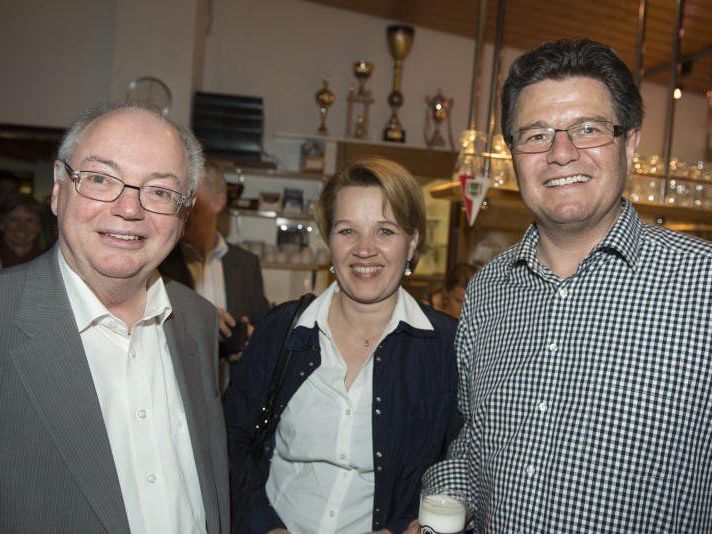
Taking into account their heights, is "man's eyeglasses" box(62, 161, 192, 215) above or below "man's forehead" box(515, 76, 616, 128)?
below

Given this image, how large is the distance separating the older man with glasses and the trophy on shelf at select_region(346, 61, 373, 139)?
5.21 m

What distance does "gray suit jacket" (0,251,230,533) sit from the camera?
128cm

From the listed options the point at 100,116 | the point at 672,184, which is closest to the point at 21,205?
the point at 100,116

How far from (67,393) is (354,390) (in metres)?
0.89

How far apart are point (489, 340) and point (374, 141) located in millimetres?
5153

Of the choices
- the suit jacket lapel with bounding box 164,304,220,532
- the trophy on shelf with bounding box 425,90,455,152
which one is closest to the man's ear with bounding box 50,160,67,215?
the suit jacket lapel with bounding box 164,304,220,532

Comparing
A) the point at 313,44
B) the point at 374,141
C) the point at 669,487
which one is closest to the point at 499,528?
the point at 669,487

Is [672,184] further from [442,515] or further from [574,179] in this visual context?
[442,515]

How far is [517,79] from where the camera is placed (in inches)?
68.3

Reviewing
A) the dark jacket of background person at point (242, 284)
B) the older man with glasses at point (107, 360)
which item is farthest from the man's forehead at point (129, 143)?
the dark jacket of background person at point (242, 284)

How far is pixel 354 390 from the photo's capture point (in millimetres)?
2029

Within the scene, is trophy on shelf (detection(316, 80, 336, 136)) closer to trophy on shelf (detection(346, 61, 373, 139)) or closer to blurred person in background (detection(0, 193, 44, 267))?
trophy on shelf (detection(346, 61, 373, 139))

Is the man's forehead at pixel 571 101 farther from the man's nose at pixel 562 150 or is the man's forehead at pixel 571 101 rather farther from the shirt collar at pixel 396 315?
the shirt collar at pixel 396 315

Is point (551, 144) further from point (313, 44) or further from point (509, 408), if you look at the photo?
point (313, 44)
